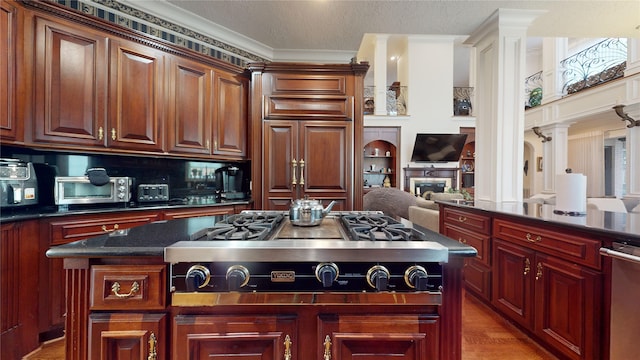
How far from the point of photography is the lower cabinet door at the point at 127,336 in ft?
2.91

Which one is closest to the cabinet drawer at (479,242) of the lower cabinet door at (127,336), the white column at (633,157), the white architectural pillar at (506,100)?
the white architectural pillar at (506,100)

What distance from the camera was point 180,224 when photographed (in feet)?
4.44

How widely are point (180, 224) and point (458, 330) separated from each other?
4.14 feet

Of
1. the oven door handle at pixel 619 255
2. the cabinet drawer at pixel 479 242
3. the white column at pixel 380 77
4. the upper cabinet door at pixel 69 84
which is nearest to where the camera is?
the oven door handle at pixel 619 255

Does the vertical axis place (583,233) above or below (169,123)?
below

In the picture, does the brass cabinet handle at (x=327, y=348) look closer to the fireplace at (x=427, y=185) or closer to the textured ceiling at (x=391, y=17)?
the textured ceiling at (x=391, y=17)

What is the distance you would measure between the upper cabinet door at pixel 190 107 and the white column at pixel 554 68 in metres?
7.76

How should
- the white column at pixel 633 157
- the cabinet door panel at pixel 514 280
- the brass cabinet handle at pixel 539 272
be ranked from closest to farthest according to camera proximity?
the brass cabinet handle at pixel 539 272, the cabinet door panel at pixel 514 280, the white column at pixel 633 157

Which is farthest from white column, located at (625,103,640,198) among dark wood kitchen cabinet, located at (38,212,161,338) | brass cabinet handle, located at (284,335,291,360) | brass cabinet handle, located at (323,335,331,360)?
dark wood kitchen cabinet, located at (38,212,161,338)

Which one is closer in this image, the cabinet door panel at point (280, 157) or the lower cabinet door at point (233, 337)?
the lower cabinet door at point (233, 337)

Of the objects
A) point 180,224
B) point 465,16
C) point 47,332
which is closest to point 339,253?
point 180,224

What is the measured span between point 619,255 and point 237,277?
1.58 meters

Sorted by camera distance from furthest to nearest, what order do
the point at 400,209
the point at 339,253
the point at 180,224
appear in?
the point at 400,209 → the point at 180,224 → the point at 339,253

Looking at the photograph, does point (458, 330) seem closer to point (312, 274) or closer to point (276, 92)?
point (312, 274)
